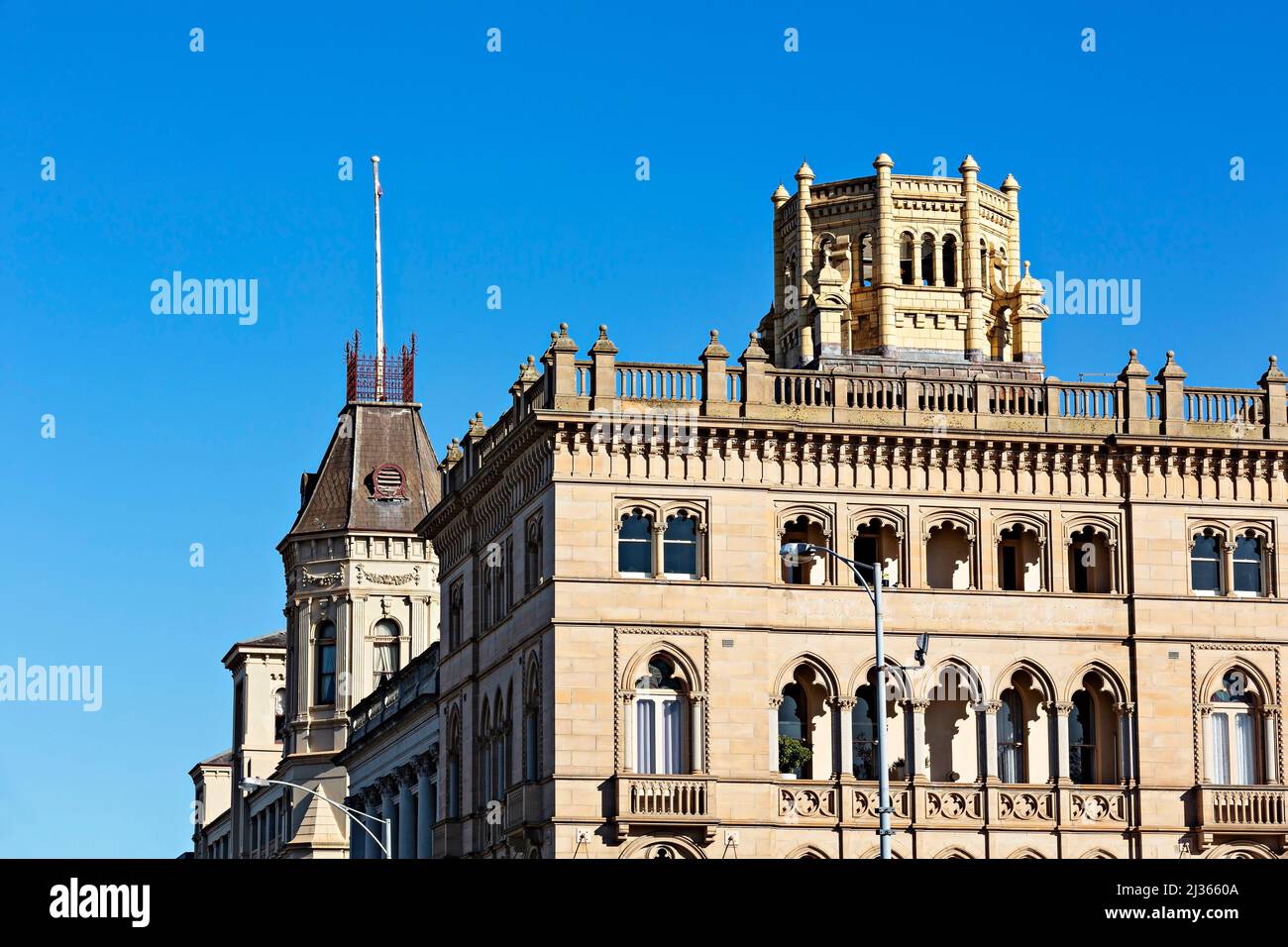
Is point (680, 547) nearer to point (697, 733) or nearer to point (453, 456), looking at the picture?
point (697, 733)

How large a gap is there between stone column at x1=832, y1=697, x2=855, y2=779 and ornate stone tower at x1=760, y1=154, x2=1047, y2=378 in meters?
12.8

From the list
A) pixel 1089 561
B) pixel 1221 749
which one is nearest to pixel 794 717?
pixel 1089 561

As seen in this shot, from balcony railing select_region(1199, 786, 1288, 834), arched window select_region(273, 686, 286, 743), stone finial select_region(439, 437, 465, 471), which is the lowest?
balcony railing select_region(1199, 786, 1288, 834)

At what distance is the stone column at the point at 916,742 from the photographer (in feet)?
202

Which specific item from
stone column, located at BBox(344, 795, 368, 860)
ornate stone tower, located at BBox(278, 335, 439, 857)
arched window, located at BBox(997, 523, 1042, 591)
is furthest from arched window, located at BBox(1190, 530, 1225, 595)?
ornate stone tower, located at BBox(278, 335, 439, 857)

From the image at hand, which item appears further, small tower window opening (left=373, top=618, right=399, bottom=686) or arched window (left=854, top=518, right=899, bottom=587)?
small tower window opening (left=373, top=618, right=399, bottom=686)

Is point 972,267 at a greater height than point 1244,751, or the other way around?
point 972,267

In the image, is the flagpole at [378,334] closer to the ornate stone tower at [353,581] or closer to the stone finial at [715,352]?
the ornate stone tower at [353,581]

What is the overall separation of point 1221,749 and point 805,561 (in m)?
11.5

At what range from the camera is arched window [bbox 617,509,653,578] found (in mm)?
60844

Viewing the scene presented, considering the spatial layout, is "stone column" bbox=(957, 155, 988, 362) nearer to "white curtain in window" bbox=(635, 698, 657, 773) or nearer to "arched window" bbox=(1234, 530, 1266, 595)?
"arched window" bbox=(1234, 530, 1266, 595)

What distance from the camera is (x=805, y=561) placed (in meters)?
62.0

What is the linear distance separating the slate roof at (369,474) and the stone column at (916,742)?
35332 millimetres

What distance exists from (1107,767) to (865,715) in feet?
20.4
